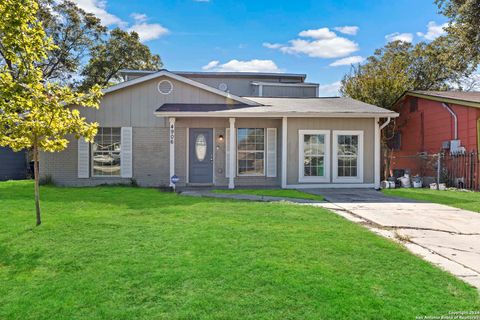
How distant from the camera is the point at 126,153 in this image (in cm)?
1193

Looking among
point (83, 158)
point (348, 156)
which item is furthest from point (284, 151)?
point (83, 158)

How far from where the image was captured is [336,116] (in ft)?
37.9

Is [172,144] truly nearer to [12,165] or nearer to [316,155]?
[316,155]

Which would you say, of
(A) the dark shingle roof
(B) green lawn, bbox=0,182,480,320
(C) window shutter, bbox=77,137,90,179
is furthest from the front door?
(B) green lawn, bbox=0,182,480,320

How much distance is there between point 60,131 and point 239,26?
520 inches

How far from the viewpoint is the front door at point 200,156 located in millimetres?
12297

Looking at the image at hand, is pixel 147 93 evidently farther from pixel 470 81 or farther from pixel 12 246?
pixel 470 81

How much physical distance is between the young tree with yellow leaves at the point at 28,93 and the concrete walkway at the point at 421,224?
4.72 metres

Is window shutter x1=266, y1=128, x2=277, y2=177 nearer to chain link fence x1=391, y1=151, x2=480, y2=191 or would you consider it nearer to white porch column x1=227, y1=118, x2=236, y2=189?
white porch column x1=227, y1=118, x2=236, y2=189

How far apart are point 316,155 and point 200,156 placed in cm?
413

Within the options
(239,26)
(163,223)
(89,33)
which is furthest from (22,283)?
(89,33)

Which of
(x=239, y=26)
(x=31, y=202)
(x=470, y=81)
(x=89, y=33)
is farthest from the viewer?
(x=470, y=81)

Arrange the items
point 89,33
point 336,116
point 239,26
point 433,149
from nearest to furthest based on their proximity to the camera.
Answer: point 336,116 → point 433,149 → point 239,26 → point 89,33

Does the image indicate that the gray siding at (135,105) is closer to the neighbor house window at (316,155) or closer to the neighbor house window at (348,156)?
the neighbor house window at (316,155)
